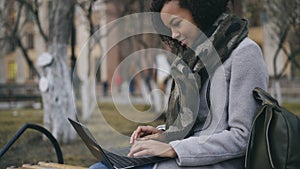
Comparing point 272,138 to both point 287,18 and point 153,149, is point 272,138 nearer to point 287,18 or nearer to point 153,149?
point 153,149

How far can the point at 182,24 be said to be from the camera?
2.31 metres

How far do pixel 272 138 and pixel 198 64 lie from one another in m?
0.43

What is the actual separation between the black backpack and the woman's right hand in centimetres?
57

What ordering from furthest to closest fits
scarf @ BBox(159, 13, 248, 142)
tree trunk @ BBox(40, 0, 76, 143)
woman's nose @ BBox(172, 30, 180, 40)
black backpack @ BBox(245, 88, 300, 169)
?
tree trunk @ BBox(40, 0, 76, 143) → woman's nose @ BBox(172, 30, 180, 40) → scarf @ BBox(159, 13, 248, 142) → black backpack @ BBox(245, 88, 300, 169)

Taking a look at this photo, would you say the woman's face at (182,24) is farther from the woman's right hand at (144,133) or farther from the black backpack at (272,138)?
the woman's right hand at (144,133)

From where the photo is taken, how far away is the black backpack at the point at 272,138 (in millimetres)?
2094

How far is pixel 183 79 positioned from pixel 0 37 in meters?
13.4

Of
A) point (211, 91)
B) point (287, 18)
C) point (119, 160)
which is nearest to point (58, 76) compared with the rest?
point (287, 18)

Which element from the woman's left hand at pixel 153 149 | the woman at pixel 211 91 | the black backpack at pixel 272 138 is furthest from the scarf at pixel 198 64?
the black backpack at pixel 272 138

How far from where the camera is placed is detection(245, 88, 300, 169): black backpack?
82.4 inches

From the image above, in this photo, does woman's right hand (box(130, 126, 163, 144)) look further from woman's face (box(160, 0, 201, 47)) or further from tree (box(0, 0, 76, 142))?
tree (box(0, 0, 76, 142))

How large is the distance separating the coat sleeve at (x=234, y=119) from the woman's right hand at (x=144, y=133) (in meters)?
0.38

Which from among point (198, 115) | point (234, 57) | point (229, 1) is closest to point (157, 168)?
point (198, 115)

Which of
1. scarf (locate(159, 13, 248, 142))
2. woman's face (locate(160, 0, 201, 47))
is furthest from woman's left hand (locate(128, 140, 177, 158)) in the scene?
woman's face (locate(160, 0, 201, 47))
